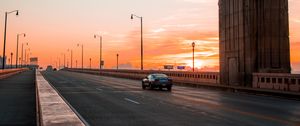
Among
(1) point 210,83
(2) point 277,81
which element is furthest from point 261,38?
(1) point 210,83

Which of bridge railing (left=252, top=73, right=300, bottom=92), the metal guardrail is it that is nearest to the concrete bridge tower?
bridge railing (left=252, top=73, right=300, bottom=92)

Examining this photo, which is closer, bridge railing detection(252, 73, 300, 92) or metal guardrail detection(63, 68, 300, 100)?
metal guardrail detection(63, 68, 300, 100)

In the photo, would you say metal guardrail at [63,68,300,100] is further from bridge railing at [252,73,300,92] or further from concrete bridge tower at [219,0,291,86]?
concrete bridge tower at [219,0,291,86]

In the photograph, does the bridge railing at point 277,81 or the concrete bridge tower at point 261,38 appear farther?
the concrete bridge tower at point 261,38

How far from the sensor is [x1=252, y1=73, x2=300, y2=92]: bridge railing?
1066 inches

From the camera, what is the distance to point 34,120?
47.4ft

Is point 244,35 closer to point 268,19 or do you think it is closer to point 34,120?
point 268,19

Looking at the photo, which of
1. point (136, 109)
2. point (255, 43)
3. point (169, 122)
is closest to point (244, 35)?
point (255, 43)

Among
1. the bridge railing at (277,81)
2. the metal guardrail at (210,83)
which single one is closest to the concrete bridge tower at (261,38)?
the bridge railing at (277,81)

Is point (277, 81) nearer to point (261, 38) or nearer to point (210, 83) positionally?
point (261, 38)

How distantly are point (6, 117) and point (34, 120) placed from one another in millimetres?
1653

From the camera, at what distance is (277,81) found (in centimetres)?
2927

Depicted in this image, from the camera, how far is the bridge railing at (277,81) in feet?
88.8

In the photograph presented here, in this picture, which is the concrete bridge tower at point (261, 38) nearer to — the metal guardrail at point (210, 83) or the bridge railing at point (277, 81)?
the bridge railing at point (277, 81)
